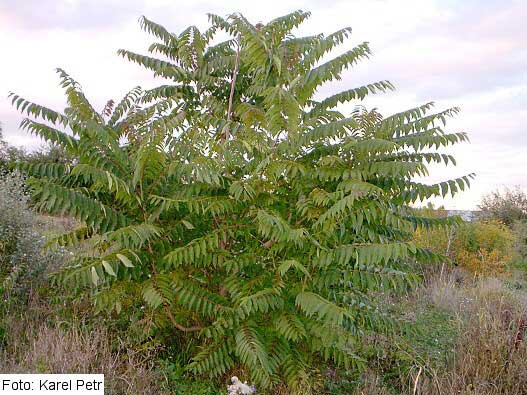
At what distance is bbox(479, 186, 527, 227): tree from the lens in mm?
20906

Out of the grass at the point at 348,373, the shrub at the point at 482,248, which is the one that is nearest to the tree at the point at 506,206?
the shrub at the point at 482,248

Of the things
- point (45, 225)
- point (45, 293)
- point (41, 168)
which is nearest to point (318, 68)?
point (41, 168)

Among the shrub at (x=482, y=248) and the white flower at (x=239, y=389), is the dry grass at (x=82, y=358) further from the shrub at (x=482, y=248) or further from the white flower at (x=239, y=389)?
the shrub at (x=482, y=248)

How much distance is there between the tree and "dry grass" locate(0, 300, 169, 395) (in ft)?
58.7

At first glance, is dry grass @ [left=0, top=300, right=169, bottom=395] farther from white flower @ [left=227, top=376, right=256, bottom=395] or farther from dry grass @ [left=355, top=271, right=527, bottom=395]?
dry grass @ [left=355, top=271, right=527, bottom=395]

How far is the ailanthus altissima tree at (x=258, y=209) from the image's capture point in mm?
4645

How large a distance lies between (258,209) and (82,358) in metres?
2.16

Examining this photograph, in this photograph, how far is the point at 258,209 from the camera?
189 inches

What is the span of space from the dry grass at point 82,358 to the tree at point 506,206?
58.7 ft

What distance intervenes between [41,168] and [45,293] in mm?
2210

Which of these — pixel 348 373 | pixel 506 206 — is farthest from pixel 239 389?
pixel 506 206

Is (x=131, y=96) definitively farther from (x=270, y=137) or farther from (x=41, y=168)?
(x=270, y=137)

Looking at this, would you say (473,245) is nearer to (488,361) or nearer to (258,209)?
(488,361)

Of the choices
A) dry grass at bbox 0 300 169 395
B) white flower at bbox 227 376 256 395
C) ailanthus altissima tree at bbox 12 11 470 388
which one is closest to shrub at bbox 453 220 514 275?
ailanthus altissima tree at bbox 12 11 470 388
